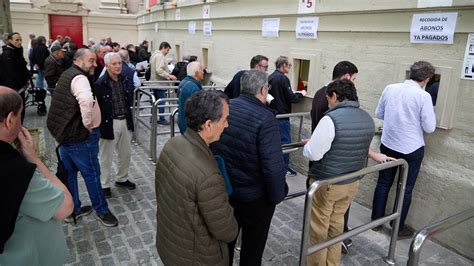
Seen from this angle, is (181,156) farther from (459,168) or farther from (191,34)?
(191,34)

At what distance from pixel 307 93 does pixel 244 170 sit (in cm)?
325

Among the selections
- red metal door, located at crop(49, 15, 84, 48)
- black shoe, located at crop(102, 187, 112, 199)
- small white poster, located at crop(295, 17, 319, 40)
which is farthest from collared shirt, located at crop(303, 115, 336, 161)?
red metal door, located at crop(49, 15, 84, 48)

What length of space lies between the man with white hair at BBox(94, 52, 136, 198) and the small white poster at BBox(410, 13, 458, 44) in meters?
3.08

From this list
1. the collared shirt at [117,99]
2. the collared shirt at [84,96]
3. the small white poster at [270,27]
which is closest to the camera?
the collared shirt at [84,96]

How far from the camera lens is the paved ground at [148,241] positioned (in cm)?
319

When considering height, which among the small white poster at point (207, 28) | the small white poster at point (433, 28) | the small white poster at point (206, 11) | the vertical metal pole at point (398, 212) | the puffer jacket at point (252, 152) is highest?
the small white poster at point (206, 11)

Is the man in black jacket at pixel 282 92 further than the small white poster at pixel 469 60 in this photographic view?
Yes

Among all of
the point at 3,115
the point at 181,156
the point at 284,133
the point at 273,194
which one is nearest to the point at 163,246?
the point at 181,156

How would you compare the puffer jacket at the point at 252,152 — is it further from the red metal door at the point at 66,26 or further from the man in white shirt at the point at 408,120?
the red metal door at the point at 66,26

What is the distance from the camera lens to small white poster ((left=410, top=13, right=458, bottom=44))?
340cm

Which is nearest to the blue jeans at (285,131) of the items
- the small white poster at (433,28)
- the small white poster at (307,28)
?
the small white poster at (307,28)

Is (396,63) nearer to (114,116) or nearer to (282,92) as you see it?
(282,92)

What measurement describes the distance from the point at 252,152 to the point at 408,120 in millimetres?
1894

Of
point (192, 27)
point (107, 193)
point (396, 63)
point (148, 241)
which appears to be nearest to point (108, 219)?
point (148, 241)
